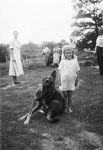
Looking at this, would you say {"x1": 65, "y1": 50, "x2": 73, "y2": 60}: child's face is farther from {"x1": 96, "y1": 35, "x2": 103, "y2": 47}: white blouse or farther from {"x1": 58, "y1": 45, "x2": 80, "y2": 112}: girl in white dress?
{"x1": 96, "y1": 35, "x2": 103, "y2": 47}: white blouse

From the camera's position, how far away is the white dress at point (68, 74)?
4.62 metres

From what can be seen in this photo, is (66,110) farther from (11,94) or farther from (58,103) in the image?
(11,94)

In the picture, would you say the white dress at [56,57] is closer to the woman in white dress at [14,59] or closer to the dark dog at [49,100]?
the woman in white dress at [14,59]

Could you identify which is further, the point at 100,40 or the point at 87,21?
the point at 87,21

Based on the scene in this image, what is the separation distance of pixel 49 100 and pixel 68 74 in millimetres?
733

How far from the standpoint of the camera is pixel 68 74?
15.2 ft

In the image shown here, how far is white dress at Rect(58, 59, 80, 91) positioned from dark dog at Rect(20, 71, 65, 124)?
0.28 metres

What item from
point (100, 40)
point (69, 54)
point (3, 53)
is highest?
point (100, 40)

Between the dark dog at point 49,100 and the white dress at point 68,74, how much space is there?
0.28m

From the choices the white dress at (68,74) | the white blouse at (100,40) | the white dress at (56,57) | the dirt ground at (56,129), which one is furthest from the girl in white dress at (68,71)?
the white dress at (56,57)

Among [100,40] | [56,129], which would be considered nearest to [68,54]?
[56,129]

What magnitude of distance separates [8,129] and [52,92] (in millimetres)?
1242

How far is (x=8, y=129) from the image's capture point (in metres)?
3.95

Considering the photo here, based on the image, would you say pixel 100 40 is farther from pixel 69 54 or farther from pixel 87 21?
pixel 87 21
